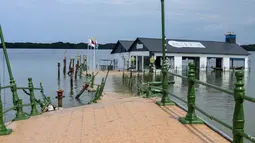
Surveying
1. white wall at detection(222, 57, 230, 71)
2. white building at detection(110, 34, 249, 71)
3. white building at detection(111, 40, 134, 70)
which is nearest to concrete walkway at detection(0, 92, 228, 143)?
white building at detection(110, 34, 249, 71)

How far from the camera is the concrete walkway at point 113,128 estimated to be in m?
5.98

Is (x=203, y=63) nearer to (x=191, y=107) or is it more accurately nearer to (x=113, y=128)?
(x=191, y=107)

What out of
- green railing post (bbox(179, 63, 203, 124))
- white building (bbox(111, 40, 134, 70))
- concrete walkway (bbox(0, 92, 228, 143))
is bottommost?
concrete walkway (bbox(0, 92, 228, 143))

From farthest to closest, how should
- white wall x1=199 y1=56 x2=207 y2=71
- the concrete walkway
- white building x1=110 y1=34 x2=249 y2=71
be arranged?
white wall x1=199 y1=56 x2=207 y2=71 → white building x1=110 y1=34 x2=249 y2=71 → the concrete walkway

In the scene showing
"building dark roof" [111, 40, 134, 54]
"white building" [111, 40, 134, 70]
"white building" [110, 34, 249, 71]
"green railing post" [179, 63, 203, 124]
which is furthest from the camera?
"building dark roof" [111, 40, 134, 54]

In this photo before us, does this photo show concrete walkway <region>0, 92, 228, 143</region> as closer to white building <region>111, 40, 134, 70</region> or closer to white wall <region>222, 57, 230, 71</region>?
white building <region>111, 40, 134, 70</region>

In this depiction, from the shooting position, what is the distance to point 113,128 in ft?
22.0

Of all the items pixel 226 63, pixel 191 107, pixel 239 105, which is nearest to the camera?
pixel 239 105

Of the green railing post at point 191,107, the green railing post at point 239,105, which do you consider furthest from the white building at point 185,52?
the green railing post at point 239,105

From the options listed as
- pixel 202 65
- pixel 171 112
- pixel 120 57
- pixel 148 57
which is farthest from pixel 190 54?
pixel 171 112

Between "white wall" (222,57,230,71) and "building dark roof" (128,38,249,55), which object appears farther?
"white wall" (222,57,230,71)

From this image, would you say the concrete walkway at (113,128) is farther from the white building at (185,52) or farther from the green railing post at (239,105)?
the white building at (185,52)

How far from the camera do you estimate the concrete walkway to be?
19.6ft

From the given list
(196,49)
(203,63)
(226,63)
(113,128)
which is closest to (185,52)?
(196,49)
